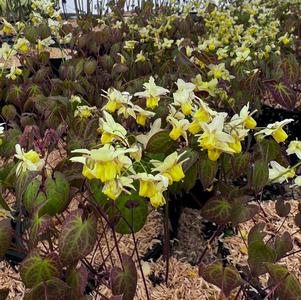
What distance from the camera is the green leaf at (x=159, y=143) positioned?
3.54ft

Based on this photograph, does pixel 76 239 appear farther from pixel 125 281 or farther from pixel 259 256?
pixel 259 256

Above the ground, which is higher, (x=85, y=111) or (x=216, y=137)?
(x=216, y=137)

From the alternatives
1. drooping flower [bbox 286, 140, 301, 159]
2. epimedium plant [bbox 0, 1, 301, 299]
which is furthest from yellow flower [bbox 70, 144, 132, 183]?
drooping flower [bbox 286, 140, 301, 159]

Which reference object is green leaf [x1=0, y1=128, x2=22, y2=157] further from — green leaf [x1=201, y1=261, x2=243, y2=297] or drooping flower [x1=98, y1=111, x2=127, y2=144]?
green leaf [x1=201, y1=261, x2=243, y2=297]

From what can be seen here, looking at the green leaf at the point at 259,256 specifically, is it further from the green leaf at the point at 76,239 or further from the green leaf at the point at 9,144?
→ the green leaf at the point at 9,144

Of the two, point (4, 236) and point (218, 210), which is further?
point (218, 210)

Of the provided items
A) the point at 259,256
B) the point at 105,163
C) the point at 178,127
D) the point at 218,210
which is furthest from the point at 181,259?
the point at 105,163

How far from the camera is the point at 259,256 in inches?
41.1

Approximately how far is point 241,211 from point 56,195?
410mm

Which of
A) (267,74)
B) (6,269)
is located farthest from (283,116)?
(6,269)

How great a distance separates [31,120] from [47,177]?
0.67 metres

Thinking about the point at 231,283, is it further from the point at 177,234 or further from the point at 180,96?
the point at 177,234

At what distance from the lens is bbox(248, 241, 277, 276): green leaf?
104 centimetres

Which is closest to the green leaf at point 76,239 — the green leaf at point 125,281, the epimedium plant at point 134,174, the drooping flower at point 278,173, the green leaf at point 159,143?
the epimedium plant at point 134,174
